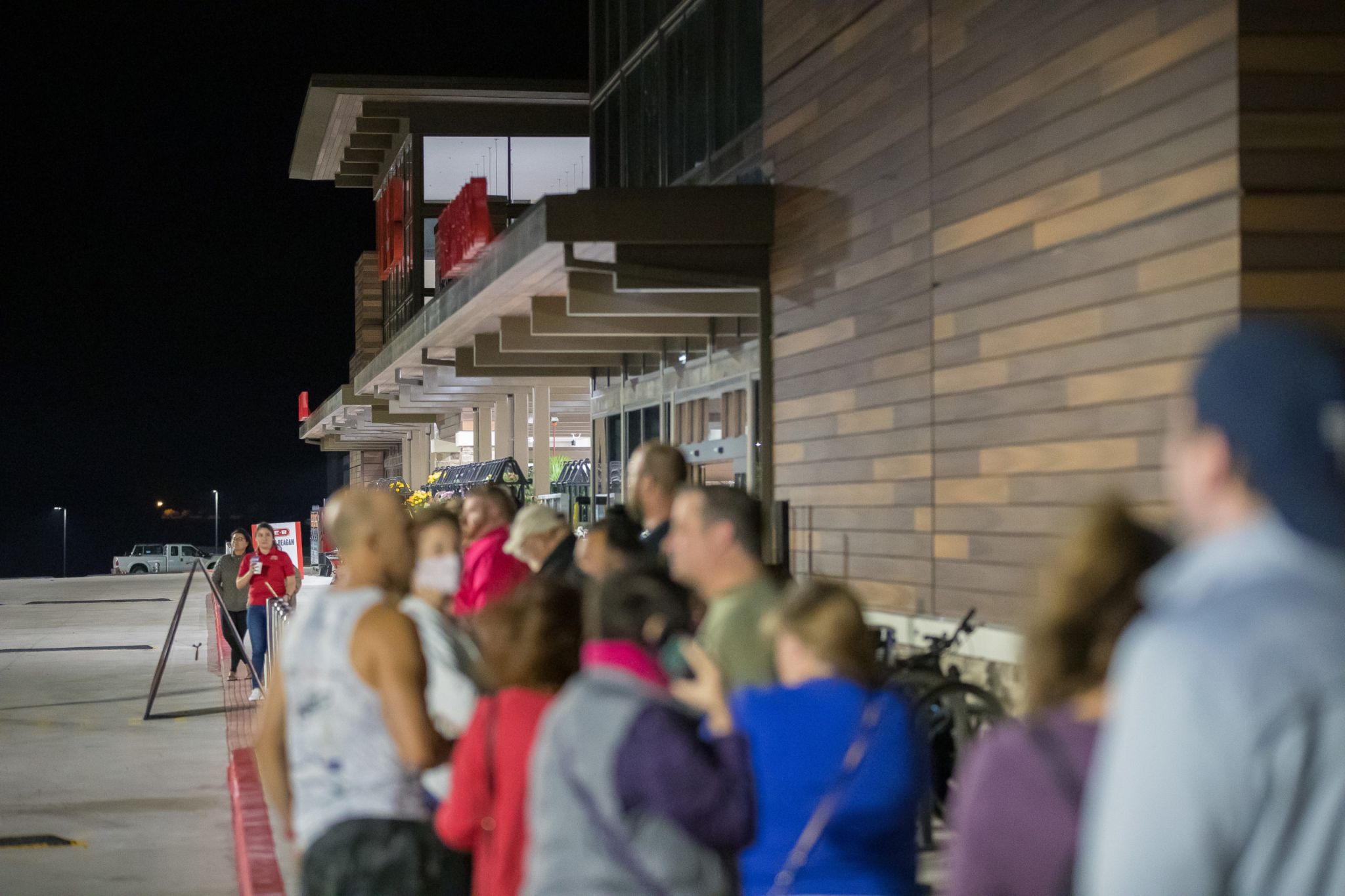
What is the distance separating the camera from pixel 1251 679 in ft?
5.53

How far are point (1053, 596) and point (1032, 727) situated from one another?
206 mm

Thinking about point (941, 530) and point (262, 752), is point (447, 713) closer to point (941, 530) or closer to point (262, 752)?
point (262, 752)

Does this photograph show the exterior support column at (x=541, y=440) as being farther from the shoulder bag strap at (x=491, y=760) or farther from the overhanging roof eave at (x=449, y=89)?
the shoulder bag strap at (x=491, y=760)

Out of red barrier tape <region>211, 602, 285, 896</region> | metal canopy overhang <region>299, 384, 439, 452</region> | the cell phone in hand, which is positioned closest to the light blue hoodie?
the cell phone in hand

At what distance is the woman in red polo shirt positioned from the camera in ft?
57.9

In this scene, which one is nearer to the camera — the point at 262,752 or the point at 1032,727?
the point at 1032,727

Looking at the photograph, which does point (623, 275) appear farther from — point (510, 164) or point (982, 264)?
point (510, 164)

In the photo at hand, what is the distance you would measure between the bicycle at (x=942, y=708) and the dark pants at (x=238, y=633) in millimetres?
11127

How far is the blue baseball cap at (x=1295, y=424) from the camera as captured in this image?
173 cm

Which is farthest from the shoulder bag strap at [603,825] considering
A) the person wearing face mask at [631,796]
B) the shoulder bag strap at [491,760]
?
the shoulder bag strap at [491,760]

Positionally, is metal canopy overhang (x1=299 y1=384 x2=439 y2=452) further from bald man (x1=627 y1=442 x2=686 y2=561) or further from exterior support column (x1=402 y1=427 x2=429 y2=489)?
bald man (x1=627 y1=442 x2=686 y2=561)

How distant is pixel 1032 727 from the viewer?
7.92 feet

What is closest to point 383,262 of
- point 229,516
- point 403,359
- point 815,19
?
point 403,359

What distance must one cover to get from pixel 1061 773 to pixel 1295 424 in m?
0.81
